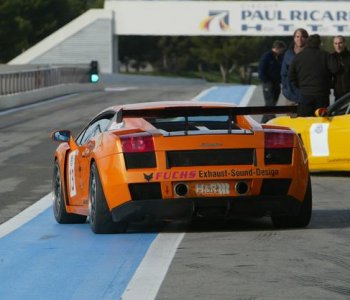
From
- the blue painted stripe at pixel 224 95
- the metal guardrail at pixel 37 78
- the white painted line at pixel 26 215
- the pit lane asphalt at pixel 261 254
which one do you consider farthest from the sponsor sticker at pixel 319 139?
the metal guardrail at pixel 37 78

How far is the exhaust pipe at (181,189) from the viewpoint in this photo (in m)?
9.57

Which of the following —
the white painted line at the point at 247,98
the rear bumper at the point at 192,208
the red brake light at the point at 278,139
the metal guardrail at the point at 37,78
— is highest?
the red brake light at the point at 278,139

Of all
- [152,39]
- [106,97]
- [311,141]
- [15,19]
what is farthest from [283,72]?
[152,39]

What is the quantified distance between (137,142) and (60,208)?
1.96 metres

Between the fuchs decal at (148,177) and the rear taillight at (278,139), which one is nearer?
the fuchs decal at (148,177)

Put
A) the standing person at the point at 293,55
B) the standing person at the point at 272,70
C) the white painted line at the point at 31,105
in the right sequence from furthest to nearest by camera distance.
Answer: the white painted line at the point at 31,105, the standing person at the point at 272,70, the standing person at the point at 293,55

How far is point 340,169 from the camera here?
1523cm

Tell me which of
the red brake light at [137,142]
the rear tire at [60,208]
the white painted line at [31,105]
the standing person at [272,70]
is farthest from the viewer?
the white painted line at [31,105]

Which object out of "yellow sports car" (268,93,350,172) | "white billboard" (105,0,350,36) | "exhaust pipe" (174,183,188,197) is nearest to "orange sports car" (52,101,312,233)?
"exhaust pipe" (174,183,188,197)

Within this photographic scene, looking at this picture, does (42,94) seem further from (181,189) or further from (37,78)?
(181,189)

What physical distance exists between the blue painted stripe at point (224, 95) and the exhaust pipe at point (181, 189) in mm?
28304

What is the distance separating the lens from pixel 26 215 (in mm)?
11992

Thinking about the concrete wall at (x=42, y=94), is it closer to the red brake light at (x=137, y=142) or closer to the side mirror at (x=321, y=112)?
the side mirror at (x=321, y=112)

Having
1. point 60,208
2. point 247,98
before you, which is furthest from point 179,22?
point 60,208
